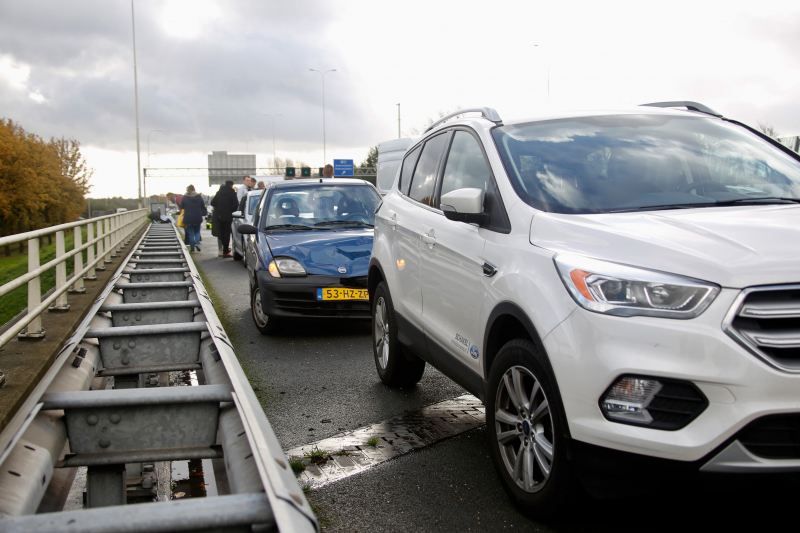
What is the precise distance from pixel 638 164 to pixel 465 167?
105cm

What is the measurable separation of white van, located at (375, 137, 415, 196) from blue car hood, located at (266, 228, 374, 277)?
588 inches

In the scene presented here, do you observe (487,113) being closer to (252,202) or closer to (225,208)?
(252,202)

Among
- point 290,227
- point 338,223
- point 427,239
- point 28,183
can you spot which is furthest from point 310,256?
point 28,183

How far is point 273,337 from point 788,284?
6.27 meters

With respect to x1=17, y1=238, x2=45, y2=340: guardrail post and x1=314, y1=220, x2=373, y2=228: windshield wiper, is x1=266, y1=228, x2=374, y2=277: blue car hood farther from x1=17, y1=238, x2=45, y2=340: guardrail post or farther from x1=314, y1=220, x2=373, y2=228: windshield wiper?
x1=17, y1=238, x2=45, y2=340: guardrail post

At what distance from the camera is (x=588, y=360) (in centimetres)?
260

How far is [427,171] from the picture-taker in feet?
16.6

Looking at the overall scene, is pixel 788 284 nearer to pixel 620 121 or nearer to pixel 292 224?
pixel 620 121

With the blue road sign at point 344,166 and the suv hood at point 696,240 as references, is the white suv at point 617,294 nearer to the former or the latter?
the suv hood at point 696,240

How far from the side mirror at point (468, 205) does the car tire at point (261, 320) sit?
14.7 ft

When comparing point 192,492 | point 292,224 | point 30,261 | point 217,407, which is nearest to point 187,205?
point 292,224

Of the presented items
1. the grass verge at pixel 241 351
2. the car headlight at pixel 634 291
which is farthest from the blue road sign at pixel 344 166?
the car headlight at pixel 634 291

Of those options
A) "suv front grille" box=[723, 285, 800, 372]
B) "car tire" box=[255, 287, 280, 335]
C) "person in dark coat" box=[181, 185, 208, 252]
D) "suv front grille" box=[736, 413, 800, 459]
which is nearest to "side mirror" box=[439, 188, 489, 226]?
"suv front grille" box=[723, 285, 800, 372]

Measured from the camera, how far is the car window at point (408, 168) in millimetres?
5492
